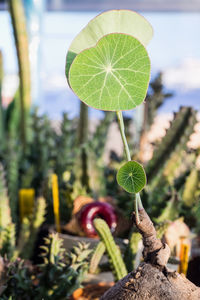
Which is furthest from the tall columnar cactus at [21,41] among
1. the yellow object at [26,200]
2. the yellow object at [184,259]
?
the yellow object at [184,259]

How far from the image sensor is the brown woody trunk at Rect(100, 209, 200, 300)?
335mm

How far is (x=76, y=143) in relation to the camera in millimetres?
1059

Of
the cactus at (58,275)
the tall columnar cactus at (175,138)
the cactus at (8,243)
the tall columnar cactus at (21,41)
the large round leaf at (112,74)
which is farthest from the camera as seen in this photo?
the tall columnar cactus at (21,41)

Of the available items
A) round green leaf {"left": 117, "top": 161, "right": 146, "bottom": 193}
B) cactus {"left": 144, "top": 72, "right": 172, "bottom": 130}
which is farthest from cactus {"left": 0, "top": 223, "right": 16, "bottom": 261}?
cactus {"left": 144, "top": 72, "right": 172, "bottom": 130}

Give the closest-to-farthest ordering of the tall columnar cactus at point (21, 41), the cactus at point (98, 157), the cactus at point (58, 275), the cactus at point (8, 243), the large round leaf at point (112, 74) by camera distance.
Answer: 1. the large round leaf at point (112, 74)
2. the cactus at point (58, 275)
3. the cactus at point (8, 243)
4. the cactus at point (98, 157)
5. the tall columnar cactus at point (21, 41)

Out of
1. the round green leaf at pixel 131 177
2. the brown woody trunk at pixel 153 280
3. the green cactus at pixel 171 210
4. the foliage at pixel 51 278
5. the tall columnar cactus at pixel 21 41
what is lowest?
the brown woody trunk at pixel 153 280

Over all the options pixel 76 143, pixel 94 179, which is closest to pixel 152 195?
pixel 94 179

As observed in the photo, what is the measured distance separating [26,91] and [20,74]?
0.15ft

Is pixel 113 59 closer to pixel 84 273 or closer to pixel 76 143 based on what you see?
pixel 84 273

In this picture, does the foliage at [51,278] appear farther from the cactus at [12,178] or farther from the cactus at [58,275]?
the cactus at [12,178]

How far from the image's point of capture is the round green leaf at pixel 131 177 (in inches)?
11.9

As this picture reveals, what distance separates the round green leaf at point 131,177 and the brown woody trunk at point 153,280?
4 centimetres

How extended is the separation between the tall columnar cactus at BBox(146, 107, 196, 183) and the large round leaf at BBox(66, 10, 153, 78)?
395mm

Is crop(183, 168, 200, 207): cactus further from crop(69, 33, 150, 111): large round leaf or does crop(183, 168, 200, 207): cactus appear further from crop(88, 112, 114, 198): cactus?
crop(69, 33, 150, 111): large round leaf
